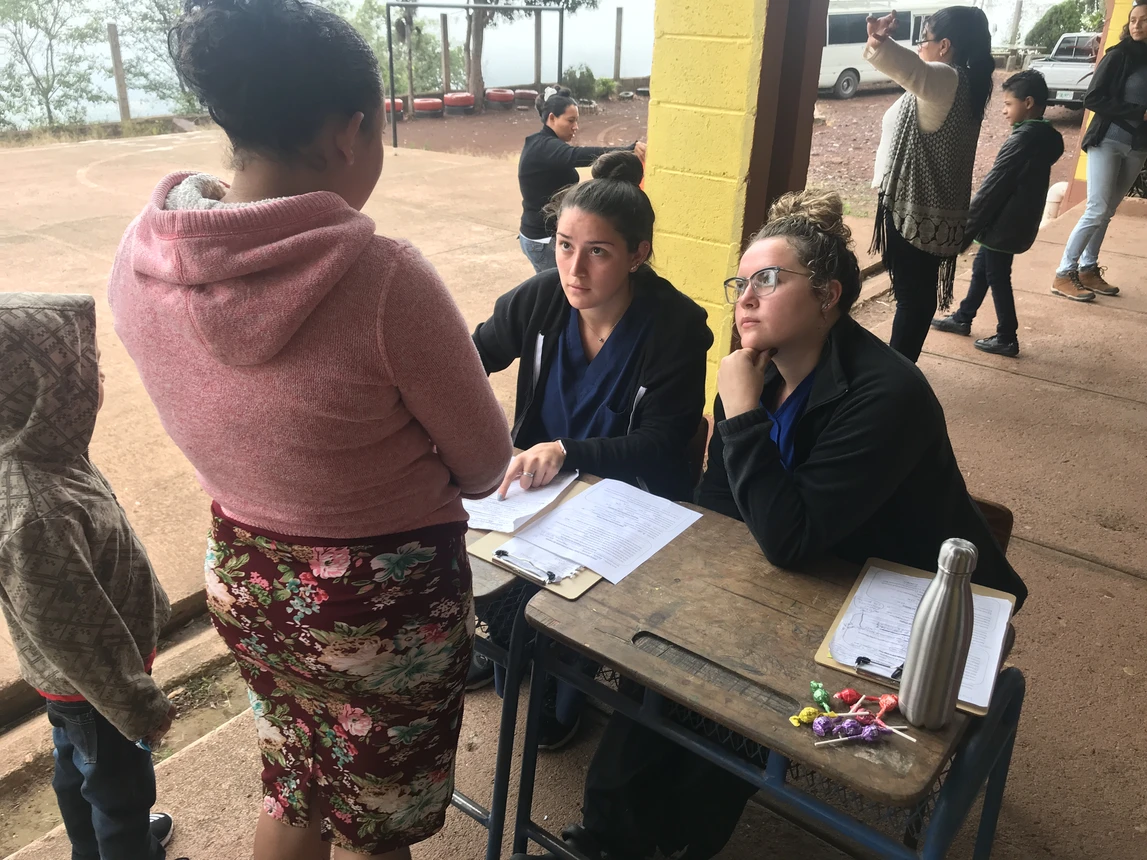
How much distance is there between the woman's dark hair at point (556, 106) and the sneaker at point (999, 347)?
2645 mm

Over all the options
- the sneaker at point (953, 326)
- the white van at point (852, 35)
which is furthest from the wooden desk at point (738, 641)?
the white van at point (852, 35)

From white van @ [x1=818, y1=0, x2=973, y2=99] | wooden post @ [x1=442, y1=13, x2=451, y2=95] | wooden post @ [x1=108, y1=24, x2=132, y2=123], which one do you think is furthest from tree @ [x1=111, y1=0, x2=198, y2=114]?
white van @ [x1=818, y1=0, x2=973, y2=99]

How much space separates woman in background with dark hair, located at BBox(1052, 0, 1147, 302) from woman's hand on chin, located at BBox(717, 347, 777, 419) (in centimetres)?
486

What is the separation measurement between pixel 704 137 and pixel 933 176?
1.09 meters

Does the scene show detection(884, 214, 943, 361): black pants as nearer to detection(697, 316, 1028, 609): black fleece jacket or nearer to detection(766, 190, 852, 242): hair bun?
detection(766, 190, 852, 242): hair bun

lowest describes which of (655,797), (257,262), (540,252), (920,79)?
(655,797)

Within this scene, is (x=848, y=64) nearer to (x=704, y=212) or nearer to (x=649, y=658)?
(x=704, y=212)

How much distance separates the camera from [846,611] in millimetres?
1377

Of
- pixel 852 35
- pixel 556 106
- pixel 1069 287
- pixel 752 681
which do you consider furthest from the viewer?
pixel 852 35

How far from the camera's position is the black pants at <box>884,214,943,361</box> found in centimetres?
378

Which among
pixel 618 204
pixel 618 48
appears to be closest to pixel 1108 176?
pixel 618 204

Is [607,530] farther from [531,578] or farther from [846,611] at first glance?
[846,611]

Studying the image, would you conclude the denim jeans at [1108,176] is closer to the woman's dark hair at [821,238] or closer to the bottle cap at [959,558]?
the woman's dark hair at [821,238]

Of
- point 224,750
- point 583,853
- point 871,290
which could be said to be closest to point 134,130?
point 871,290
